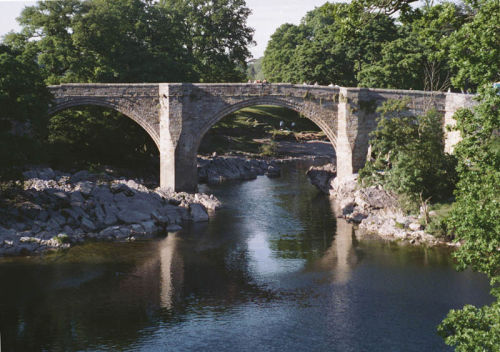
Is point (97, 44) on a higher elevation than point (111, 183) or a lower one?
higher

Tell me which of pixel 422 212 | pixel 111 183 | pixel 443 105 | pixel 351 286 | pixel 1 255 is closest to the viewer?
pixel 351 286

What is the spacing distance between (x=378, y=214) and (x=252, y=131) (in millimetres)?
39423

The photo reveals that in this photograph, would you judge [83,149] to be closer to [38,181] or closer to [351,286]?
[38,181]

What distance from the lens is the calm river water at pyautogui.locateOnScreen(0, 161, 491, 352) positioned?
2117 cm

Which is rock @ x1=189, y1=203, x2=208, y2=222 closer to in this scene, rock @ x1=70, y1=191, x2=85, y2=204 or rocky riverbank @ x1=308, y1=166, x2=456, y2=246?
rock @ x1=70, y1=191, x2=85, y2=204

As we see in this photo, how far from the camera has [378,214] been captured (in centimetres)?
3897

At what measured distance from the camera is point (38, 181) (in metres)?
37.6

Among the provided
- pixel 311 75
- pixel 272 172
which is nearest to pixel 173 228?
pixel 272 172

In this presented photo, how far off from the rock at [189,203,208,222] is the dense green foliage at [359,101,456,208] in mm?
13017

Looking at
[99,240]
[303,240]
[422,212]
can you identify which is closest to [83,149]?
[99,240]

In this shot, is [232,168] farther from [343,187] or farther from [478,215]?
[478,215]

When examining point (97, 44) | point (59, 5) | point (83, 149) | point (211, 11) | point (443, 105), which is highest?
point (211, 11)

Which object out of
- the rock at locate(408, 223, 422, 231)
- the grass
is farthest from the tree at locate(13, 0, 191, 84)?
the rock at locate(408, 223, 422, 231)

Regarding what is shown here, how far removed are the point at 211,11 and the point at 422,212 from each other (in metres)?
41.8
